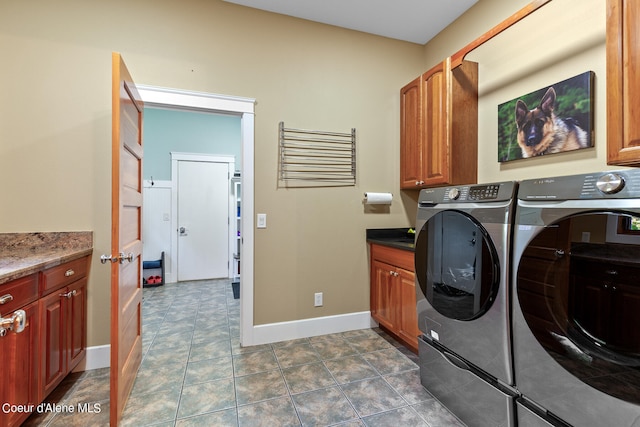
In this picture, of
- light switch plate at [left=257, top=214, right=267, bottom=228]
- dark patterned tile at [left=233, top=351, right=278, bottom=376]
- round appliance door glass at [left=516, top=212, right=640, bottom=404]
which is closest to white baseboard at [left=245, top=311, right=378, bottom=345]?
dark patterned tile at [left=233, top=351, right=278, bottom=376]

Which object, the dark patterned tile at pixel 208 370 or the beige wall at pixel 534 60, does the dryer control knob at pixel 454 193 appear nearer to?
the beige wall at pixel 534 60

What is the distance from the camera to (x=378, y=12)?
2545 millimetres

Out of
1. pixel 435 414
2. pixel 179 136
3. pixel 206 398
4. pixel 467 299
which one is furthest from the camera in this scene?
pixel 179 136

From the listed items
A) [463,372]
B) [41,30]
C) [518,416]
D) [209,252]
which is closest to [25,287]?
[41,30]

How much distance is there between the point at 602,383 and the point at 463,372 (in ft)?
2.14

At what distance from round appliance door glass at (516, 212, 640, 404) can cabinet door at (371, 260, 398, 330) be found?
4.26ft

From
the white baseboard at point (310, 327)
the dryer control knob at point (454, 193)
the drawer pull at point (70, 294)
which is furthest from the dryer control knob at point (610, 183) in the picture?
the drawer pull at point (70, 294)

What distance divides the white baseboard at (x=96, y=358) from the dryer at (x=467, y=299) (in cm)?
228

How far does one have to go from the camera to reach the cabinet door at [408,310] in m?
2.20

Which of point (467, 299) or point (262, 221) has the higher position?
point (262, 221)

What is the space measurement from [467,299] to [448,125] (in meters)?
1.47

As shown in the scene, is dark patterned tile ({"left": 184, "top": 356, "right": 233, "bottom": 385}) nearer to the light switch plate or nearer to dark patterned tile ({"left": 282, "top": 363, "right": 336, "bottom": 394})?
dark patterned tile ({"left": 282, "top": 363, "right": 336, "bottom": 394})

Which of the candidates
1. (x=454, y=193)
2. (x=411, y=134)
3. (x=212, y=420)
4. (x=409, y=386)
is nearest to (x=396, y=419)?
(x=409, y=386)

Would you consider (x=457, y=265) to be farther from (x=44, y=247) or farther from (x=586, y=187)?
(x=44, y=247)
